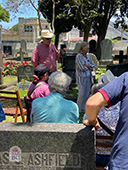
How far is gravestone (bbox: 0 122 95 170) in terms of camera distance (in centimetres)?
228

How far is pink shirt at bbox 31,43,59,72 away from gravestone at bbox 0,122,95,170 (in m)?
3.36

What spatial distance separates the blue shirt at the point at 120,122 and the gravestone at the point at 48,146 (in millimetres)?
465

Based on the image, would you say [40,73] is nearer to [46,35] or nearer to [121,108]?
[46,35]

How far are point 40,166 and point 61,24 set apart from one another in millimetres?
26051

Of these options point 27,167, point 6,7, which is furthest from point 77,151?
point 6,7

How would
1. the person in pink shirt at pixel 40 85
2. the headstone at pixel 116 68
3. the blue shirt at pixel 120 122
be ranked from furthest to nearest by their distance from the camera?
the headstone at pixel 116 68 → the person in pink shirt at pixel 40 85 → the blue shirt at pixel 120 122

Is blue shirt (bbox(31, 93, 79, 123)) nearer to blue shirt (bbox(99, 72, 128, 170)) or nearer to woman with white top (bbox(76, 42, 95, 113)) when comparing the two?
blue shirt (bbox(99, 72, 128, 170))

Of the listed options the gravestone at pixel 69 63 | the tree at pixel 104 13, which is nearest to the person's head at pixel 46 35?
the gravestone at pixel 69 63

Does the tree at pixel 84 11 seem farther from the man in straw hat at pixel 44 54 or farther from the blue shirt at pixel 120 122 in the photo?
the blue shirt at pixel 120 122

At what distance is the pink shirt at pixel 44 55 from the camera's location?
5.61 m

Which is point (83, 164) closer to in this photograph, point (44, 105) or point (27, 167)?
point (27, 167)

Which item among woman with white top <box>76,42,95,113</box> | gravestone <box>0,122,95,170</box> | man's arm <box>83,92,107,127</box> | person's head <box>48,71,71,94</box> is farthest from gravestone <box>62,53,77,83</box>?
man's arm <box>83,92,107,127</box>

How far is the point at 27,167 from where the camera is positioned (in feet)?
7.90

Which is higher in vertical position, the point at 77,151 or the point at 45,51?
the point at 45,51
